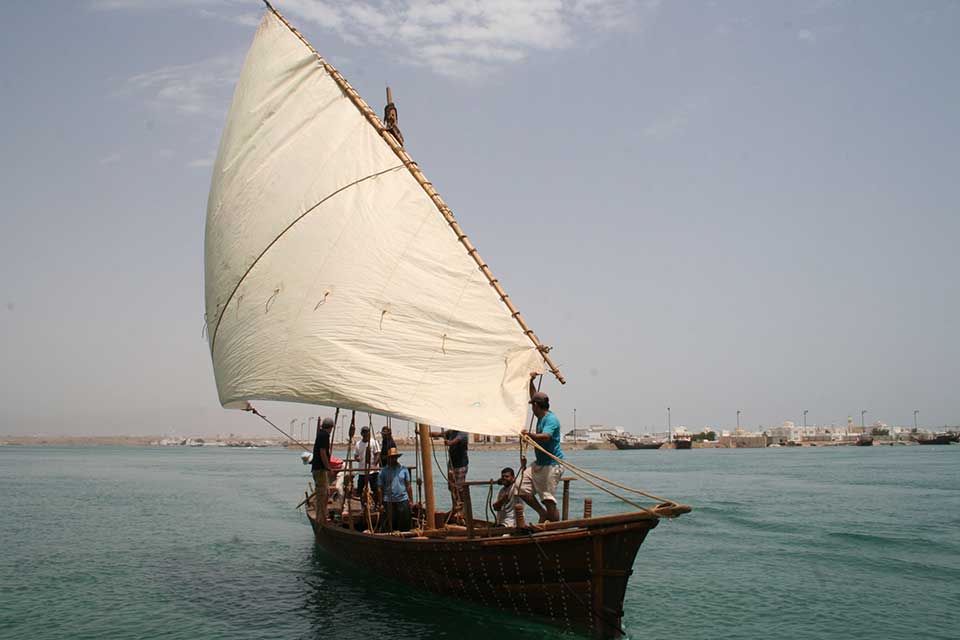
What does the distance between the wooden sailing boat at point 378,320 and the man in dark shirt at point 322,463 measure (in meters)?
1.07

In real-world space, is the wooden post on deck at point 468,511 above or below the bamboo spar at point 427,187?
below

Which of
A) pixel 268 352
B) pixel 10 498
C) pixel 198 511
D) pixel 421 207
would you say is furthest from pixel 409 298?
pixel 10 498

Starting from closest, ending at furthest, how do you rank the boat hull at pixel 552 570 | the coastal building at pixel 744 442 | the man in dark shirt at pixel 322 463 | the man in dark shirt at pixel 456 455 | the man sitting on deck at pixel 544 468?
the boat hull at pixel 552 570 < the man sitting on deck at pixel 544 468 < the man in dark shirt at pixel 456 455 < the man in dark shirt at pixel 322 463 < the coastal building at pixel 744 442

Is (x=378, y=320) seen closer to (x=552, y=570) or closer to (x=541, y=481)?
(x=541, y=481)

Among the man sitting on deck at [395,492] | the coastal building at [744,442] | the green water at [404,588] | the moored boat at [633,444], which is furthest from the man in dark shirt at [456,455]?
the coastal building at [744,442]

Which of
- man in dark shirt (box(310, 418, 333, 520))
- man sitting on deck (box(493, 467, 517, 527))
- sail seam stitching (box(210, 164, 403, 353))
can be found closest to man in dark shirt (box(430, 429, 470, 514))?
man sitting on deck (box(493, 467, 517, 527))

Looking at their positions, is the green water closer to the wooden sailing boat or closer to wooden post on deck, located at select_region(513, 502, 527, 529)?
the wooden sailing boat

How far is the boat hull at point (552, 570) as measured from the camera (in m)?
9.68

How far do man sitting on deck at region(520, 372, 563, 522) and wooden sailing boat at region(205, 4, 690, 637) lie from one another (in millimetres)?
420

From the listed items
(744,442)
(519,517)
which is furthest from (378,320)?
(744,442)

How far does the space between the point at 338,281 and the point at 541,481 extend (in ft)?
17.0

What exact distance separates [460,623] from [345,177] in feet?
27.6

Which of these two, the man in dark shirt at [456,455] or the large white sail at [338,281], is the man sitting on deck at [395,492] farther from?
the large white sail at [338,281]

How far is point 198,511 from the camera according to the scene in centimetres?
3197
